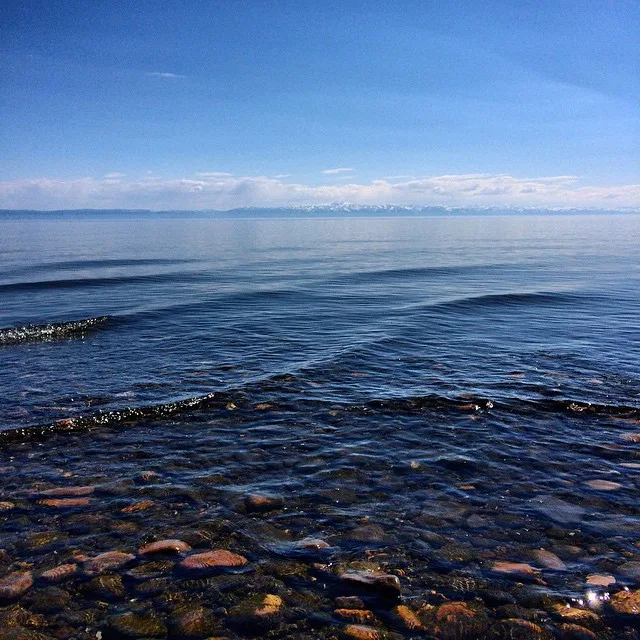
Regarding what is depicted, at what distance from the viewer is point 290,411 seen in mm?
11219

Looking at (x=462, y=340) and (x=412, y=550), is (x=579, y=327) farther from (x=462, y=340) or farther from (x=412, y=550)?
(x=412, y=550)

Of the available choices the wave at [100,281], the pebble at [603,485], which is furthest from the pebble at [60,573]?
the wave at [100,281]

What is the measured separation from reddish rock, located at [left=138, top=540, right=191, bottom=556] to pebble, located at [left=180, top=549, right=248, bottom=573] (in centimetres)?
22

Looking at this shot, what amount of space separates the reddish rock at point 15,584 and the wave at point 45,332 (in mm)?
14942

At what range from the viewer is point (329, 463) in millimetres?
8648

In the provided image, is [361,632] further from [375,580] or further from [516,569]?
[516,569]

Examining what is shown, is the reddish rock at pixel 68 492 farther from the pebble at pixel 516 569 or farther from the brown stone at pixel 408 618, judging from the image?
the pebble at pixel 516 569

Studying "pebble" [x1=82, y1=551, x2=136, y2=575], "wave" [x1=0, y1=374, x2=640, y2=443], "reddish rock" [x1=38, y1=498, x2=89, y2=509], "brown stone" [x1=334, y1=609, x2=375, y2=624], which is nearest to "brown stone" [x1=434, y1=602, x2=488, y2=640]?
"brown stone" [x1=334, y1=609, x2=375, y2=624]

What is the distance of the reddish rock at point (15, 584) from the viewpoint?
17.8ft

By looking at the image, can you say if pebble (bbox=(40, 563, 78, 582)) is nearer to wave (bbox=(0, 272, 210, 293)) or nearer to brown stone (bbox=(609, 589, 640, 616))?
brown stone (bbox=(609, 589, 640, 616))

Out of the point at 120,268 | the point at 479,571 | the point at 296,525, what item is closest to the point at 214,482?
the point at 296,525

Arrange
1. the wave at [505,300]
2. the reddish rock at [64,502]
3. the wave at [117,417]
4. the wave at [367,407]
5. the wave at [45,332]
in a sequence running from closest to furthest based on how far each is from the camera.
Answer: the reddish rock at [64,502]
the wave at [117,417]
the wave at [367,407]
the wave at [45,332]
the wave at [505,300]

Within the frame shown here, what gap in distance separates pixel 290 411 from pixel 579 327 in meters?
15.0

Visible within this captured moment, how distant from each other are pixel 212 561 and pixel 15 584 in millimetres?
2146
